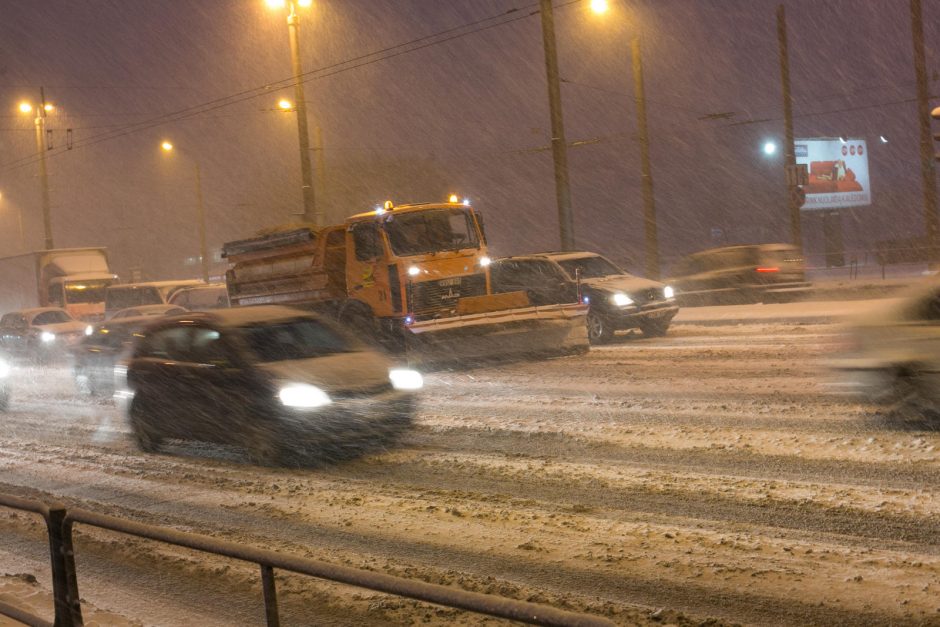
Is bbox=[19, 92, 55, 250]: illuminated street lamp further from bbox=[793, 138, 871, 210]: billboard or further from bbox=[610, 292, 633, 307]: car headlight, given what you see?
bbox=[793, 138, 871, 210]: billboard

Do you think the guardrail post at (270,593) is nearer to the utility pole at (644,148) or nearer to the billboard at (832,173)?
the utility pole at (644,148)

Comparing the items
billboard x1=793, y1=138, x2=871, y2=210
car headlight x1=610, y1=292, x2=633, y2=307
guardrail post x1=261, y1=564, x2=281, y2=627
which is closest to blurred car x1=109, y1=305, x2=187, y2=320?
car headlight x1=610, y1=292, x2=633, y2=307

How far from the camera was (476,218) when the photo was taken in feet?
60.6

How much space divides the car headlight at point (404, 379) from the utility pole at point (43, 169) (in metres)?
32.7

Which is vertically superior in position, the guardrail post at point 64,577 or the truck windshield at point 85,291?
the truck windshield at point 85,291

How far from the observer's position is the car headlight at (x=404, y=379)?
35.2 ft

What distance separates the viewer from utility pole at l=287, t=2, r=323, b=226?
25.8 m

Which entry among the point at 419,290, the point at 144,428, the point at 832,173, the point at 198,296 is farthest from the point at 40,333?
the point at 832,173

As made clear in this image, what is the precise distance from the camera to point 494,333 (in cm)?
1697

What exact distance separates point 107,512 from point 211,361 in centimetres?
273

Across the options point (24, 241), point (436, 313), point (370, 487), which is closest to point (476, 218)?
point (436, 313)

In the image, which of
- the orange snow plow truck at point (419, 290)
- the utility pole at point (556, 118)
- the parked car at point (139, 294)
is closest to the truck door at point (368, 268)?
the orange snow plow truck at point (419, 290)

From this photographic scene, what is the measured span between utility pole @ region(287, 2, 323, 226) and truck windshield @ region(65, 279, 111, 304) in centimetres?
1125

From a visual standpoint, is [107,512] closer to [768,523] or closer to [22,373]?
[768,523]
